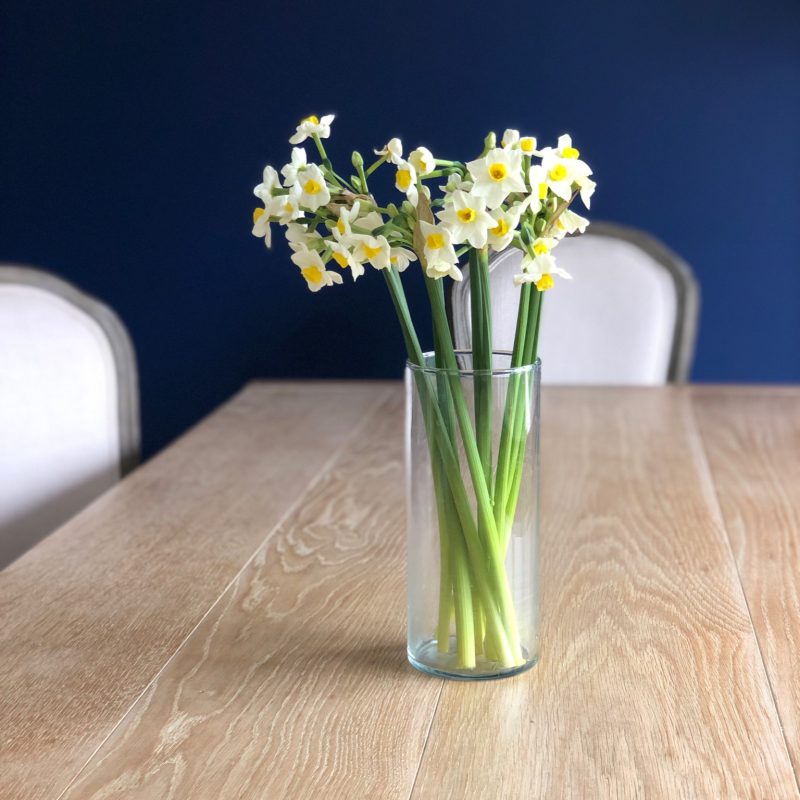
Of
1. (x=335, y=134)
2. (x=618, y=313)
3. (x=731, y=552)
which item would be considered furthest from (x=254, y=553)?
(x=335, y=134)

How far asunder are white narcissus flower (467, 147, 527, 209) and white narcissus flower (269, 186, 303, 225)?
12cm

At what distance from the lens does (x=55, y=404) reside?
1629mm

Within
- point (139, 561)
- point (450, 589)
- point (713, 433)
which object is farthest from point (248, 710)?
point (713, 433)

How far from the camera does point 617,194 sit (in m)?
2.87

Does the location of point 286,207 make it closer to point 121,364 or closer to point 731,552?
point 731,552

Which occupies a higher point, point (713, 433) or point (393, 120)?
point (393, 120)

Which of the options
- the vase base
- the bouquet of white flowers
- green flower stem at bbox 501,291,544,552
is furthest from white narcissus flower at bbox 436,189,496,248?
the vase base

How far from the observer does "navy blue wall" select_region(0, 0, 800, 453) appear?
2803 millimetres

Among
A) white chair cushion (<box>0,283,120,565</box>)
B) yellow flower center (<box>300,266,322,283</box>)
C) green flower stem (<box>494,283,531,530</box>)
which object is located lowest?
white chair cushion (<box>0,283,120,565</box>)

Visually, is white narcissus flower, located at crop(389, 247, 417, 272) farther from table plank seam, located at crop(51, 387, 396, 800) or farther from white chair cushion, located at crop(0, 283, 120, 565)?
white chair cushion, located at crop(0, 283, 120, 565)

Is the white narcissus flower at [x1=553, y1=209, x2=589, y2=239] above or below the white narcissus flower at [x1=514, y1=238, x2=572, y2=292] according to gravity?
above

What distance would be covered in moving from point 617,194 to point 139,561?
6.82ft

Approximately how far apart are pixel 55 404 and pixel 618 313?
1.09 metres

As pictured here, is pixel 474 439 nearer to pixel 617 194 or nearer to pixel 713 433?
pixel 713 433
